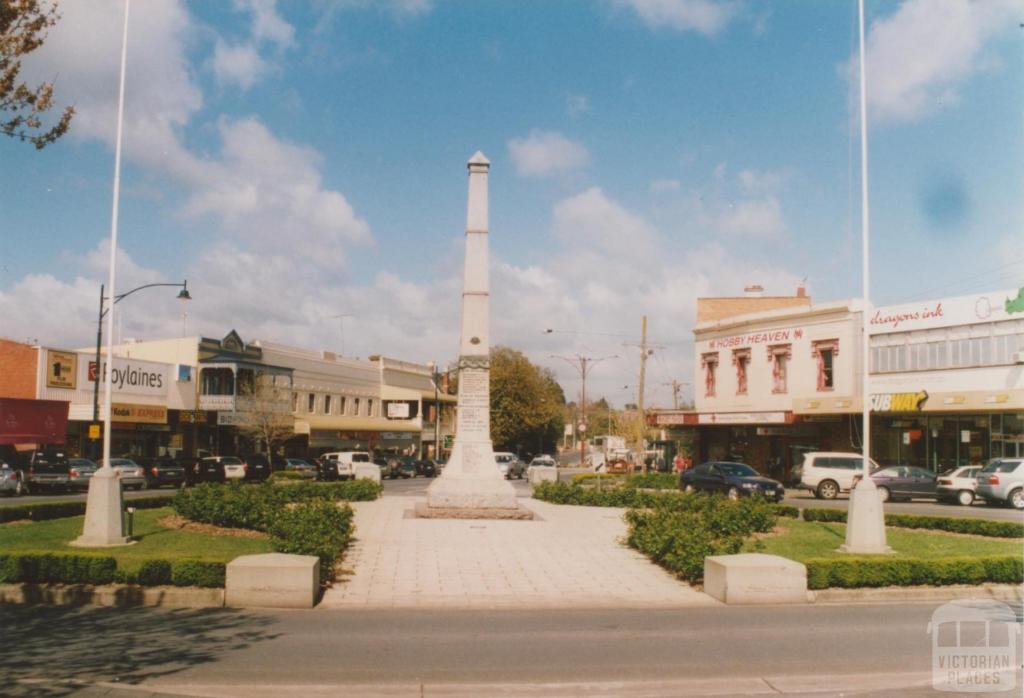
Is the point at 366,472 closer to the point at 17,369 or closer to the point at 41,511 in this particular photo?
the point at 41,511

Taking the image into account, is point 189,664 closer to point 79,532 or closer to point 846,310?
point 79,532

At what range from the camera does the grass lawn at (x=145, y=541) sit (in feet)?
48.3

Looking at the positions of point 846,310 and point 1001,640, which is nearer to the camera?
point 1001,640

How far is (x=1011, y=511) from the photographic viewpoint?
28.5m

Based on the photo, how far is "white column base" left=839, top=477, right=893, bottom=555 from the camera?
50.3ft

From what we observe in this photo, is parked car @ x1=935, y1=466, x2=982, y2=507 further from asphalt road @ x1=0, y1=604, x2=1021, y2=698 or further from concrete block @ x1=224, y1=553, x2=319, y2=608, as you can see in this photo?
concrete block @ x1=224, y1=553, x2=319, y2=608

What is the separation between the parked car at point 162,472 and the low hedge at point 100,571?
28.0 m

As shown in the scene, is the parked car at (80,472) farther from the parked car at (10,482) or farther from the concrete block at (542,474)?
the concrete block at (542,474)

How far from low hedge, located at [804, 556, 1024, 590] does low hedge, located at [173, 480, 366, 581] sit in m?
7.53

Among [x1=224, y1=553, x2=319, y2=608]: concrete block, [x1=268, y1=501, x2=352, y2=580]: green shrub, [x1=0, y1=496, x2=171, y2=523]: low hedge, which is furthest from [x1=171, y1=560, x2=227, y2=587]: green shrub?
[x1=0, y1=496, x2=171, y2=523]: low hedge

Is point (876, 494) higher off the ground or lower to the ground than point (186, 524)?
higher

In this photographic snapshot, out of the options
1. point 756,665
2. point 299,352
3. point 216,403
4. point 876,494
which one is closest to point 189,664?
point 756,665

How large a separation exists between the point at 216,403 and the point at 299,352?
34.2 ft

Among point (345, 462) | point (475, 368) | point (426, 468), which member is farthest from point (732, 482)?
point (426, 468)
